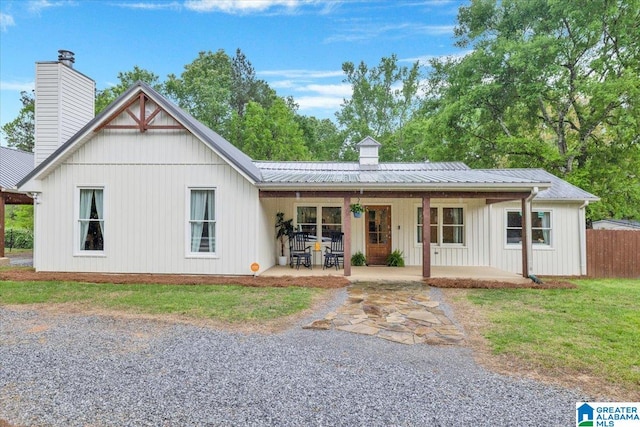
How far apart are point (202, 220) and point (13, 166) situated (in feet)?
33.6

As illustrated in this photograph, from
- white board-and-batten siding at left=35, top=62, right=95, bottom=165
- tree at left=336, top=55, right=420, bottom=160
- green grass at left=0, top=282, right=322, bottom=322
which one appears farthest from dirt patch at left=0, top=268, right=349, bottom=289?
tree at left=336, top=55, right=420, bottom=160

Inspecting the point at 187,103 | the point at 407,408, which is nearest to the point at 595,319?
the point at 407,408

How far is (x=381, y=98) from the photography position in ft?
93.4

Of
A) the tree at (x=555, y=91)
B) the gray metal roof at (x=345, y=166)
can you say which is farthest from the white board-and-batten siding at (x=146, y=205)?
the tree at (x=555, y=91)

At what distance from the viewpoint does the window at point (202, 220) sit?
32.1 ft

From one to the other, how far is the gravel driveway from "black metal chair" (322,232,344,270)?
6104mm

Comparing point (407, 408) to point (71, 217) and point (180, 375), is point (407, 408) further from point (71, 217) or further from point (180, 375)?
point (71, 217)

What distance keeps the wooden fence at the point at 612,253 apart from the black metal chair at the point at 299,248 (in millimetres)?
8904

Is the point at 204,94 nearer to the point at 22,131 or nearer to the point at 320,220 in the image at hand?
the point at 22,131

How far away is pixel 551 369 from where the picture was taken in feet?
12.8

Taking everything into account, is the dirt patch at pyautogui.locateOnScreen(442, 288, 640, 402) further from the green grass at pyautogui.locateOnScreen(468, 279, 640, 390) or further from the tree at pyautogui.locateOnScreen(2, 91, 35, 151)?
the tree at pyautogui.locateOnScreen(2, 91, 35, 151)

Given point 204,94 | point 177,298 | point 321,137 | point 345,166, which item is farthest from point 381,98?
point 177,298

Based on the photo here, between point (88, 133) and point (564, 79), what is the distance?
18575 millimetres

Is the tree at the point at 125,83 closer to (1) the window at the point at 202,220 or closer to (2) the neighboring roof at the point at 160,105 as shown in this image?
(2) the neighboring roof at the point at 160,105
